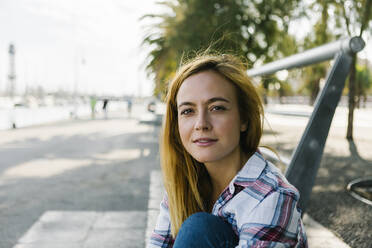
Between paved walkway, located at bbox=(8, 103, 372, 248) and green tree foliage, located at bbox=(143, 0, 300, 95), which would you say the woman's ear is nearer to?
paved walkway, located at bbox=(8, 103, 372, 248)

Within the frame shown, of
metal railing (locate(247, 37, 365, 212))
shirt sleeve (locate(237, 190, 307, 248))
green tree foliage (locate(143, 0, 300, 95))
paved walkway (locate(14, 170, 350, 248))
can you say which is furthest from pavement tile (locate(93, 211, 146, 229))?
green tree foliage (locate(143, 0, 300, 95))

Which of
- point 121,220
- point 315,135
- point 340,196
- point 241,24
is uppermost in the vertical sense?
point 241,24

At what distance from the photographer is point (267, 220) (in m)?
1.23

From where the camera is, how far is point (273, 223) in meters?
1.22

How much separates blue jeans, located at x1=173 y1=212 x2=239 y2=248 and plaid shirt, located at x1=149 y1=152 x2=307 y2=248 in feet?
0.14

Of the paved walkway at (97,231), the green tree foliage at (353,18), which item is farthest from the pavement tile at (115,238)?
the green tree foliage at (353,18)

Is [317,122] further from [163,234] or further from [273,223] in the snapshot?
[163,234]

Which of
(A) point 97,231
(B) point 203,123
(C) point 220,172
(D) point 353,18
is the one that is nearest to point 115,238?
(A) point 97,231

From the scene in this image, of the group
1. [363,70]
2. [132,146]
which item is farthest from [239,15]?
[363,70]

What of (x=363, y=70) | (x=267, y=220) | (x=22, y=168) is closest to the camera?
(x=267, y=220)

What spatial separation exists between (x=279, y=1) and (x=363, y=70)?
52797 mm

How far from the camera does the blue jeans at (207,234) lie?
1347mm

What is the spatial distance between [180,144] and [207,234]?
0.81 metres

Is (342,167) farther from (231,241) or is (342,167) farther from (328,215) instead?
(231,241)
